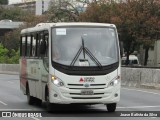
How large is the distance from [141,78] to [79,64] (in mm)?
16329

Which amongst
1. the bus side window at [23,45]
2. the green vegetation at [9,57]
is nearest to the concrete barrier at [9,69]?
the green vegetation at [9,57]

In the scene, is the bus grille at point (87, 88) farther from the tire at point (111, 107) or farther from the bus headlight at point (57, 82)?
the tire at point (111, 107)

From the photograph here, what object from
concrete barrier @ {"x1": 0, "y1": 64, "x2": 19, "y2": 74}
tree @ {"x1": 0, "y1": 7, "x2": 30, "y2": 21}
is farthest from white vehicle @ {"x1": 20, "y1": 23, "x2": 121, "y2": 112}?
tree @ {"x1": 0, "y1": 7, "x2": 30, "y2": 21}

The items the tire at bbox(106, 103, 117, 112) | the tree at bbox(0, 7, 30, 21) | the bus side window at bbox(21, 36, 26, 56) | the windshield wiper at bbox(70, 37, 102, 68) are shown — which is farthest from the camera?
the tree at bbox(0, 7, 30, 21)

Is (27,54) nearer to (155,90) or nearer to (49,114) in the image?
(49,114)

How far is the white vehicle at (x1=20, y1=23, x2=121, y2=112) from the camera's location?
15773 mm

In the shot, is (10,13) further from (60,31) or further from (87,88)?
(87,88)

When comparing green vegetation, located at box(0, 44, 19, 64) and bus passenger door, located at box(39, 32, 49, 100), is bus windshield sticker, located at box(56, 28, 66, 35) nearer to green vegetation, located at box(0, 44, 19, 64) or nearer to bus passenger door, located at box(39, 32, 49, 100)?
bus passenger door, located at box(39, 32, 49, 100)

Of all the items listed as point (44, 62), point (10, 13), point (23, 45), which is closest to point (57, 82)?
point (44, 62)

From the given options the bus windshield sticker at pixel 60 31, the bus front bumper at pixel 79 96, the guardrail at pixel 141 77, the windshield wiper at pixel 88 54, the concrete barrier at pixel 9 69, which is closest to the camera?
the bus front bumper at pixel 79 96

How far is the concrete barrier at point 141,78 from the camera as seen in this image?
30.2 metres

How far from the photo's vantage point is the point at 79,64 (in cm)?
1592

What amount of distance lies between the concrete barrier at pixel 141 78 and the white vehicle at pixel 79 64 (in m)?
13.6

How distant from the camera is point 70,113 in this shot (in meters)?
16.7
